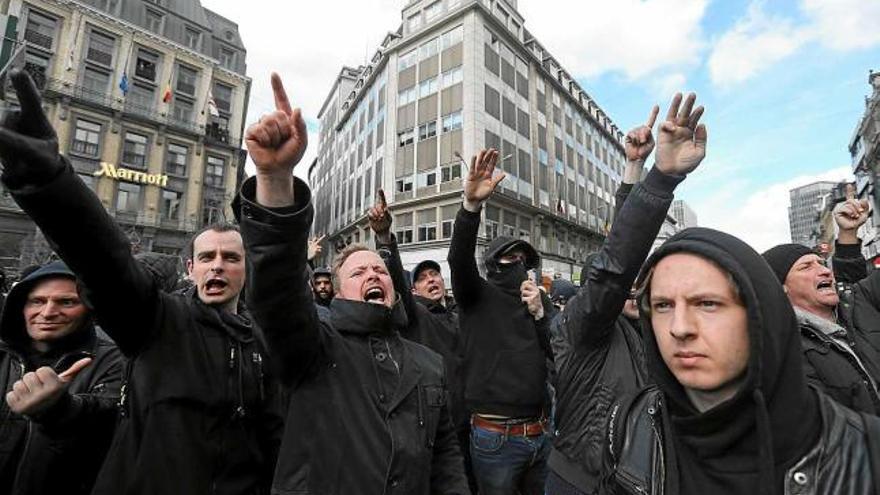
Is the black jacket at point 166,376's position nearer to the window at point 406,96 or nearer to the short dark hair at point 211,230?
the short dark hair at point 211,230

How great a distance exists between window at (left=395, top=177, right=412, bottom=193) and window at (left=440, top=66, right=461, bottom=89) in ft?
22.9

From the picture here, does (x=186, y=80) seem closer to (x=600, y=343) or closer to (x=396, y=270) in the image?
(x=396, y=270)

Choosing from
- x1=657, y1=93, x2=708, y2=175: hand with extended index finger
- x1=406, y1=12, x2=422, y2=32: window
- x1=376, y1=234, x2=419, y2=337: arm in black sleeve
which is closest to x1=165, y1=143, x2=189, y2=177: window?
x1=406, y1=12, x2=422, y2=32: window

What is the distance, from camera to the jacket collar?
2135 mm

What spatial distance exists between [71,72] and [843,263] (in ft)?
129

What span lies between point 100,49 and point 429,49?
23.4m

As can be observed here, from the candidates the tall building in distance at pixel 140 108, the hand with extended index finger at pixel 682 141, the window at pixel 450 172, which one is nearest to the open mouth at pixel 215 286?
the hand with extended index finger at pixel 682 141

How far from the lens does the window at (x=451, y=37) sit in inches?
1165

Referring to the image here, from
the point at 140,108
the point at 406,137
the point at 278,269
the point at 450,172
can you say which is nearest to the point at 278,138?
the point at 278,269

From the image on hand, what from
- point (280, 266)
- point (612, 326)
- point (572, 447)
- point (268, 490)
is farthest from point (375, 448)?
point (612, 326)

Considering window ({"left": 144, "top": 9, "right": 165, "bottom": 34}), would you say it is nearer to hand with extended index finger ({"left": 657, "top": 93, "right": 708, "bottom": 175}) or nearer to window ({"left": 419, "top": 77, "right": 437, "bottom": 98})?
window ({"left": 419, "top": 77, "right": 437, "bottom": 98})

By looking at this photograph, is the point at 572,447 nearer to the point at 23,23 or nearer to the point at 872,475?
the point at 872,475

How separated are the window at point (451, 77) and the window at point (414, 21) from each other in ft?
19.1

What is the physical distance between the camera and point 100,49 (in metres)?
30.0
